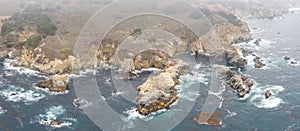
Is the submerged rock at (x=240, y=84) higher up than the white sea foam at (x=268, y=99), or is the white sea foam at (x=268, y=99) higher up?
the submerged rock at (x=240, y=84)

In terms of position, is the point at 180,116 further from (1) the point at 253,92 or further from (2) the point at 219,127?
(1) the point at 253,92

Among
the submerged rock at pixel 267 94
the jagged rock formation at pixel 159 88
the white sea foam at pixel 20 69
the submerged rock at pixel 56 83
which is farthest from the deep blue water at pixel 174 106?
the jagged rock formation at pixel 159 88

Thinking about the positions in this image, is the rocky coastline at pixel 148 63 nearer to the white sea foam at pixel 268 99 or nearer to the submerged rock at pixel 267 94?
the submerged rock at pixel 267 94

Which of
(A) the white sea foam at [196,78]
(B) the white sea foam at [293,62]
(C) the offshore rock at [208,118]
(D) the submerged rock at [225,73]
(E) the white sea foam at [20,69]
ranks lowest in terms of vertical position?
(C) the offshore rock at [208,118]

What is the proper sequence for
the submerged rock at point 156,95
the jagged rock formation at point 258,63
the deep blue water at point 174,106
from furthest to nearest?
1. the jagged rock formation at point 258,63
2. the submerged rock at point 156,95
3. the deep blue water at point 174,106

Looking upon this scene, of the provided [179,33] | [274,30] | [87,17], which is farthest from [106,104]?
[274,30]

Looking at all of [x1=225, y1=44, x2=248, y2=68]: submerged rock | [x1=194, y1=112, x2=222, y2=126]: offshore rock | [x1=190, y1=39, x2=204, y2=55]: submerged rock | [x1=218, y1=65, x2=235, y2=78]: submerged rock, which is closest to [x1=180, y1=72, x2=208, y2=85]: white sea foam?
[x1=218, y1=65, x2=235, y2=78]: submerged rock

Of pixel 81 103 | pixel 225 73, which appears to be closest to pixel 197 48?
pixel 225 73
